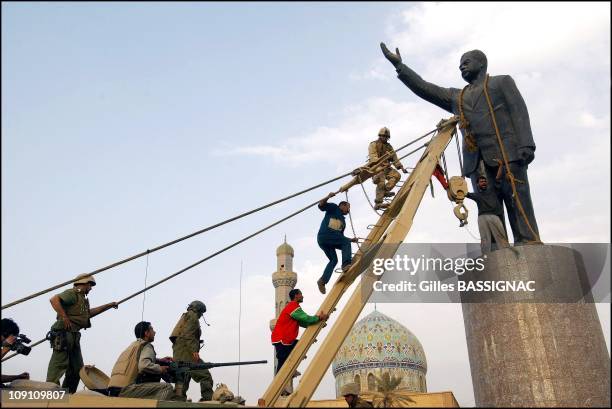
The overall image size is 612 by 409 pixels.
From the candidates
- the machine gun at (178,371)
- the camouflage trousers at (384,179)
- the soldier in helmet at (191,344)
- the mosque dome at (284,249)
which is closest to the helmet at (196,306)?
the soldier in helmet at (191,344)

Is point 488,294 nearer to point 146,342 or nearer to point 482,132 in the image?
point 482,132

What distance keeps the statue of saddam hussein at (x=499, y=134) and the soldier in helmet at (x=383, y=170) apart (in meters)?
1.47

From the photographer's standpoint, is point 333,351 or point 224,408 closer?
point 224,408

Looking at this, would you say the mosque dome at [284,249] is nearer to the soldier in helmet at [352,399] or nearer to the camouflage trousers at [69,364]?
the camouflage trousers at [69,364]

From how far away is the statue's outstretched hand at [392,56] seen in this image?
45.3ft

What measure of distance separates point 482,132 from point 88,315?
324 inches

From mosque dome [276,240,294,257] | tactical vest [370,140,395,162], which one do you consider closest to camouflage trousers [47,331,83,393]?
tactical vest [370,140,395,162]

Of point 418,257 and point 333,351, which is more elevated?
point 418,257

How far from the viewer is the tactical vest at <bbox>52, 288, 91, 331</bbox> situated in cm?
923

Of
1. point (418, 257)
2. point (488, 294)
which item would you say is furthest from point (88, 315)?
point (488, 294)

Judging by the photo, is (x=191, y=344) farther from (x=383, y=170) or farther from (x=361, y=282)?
(x=383, y=170)

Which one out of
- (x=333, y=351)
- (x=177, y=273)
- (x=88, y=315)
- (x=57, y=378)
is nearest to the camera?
(x=333, y=351)

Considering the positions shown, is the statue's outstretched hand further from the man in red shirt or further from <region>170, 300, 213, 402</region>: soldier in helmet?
<region>170, 300, 213, 402</region>: soldier in helmet

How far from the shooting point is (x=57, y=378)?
8.95 m
